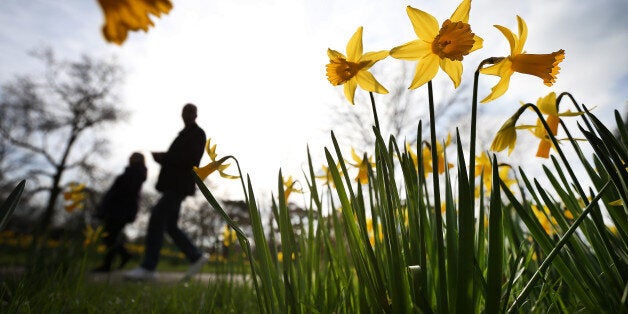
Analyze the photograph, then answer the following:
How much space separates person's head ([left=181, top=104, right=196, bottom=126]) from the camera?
1559 millimetres

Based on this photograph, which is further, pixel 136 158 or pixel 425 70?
pixel 136 158

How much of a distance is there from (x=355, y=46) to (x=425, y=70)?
24cm

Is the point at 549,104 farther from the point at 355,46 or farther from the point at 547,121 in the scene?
the point at 355,46

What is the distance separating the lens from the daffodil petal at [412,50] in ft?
2.93

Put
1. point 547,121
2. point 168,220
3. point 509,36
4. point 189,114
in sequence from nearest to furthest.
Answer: point 509,36, point 547,121, point 189,114, point 168,220

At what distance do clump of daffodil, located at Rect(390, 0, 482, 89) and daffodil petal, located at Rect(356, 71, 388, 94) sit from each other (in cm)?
11

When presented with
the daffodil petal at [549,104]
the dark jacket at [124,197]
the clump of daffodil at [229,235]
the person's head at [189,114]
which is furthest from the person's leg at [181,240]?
the daffodil petal at [549,104]

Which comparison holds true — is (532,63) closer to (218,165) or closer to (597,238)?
(597,238)

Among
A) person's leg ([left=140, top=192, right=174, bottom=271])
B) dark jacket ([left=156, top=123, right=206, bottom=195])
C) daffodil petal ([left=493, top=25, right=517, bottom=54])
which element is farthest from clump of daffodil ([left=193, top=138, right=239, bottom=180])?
person's leg ([left=140, top=192, right=174, bottom=271])

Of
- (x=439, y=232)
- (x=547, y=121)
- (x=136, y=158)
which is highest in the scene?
(x=136, y=158)

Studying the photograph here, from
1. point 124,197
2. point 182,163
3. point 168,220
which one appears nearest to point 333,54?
point 182,163

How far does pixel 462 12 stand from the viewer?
35.2 inches

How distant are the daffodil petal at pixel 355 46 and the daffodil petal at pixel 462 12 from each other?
0.84 feet

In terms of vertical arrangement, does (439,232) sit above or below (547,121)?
below
